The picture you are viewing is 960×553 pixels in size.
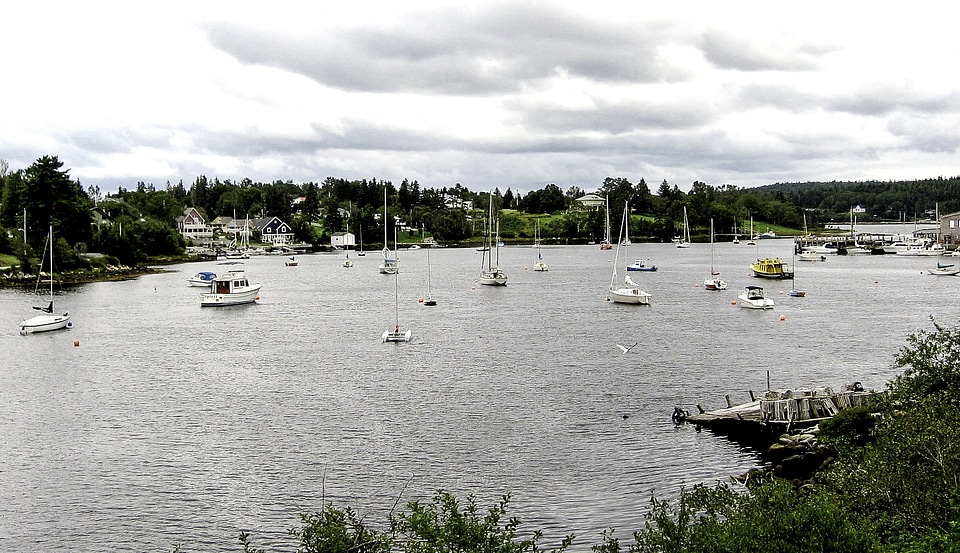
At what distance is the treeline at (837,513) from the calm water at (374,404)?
6332 millimetres

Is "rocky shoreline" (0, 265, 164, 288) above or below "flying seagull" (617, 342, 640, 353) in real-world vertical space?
above

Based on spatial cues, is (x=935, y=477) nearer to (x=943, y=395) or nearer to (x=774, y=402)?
(x=943, y=395)

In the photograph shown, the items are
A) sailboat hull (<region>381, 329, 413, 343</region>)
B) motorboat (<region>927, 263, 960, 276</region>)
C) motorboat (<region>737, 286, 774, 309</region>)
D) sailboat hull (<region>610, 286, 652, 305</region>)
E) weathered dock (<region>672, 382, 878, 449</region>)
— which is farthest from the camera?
motorboat (<region>927, 263, 960, 276</region>)

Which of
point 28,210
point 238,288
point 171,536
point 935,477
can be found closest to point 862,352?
point 935,477

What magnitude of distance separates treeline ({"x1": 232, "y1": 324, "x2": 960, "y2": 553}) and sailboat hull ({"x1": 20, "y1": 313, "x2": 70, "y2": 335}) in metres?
60.7

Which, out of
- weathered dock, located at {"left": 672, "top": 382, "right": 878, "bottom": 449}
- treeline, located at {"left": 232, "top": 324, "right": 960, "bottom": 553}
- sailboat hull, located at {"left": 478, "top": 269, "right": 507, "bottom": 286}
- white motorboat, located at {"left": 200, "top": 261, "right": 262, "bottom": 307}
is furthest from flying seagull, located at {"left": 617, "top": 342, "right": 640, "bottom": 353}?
sailboat hull, located at {"left": 478, "top": 269, "right": 507, "bottom": 286}

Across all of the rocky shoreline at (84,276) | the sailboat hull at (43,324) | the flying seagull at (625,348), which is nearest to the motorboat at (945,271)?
the flying seagull at (625,348)

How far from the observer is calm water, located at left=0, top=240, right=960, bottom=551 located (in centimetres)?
3341

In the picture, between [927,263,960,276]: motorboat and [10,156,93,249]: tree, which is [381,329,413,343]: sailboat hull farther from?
[927,263,960,276]: motorboat

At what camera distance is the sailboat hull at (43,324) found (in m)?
77.9

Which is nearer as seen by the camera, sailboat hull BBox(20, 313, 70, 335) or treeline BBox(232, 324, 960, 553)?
treeline BBox(232, 324, 960, 553)

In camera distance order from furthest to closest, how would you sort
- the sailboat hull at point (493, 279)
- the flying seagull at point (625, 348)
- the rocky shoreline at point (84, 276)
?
the sailboat hull at point (493, 279) < the rocky shoreline at point (84, 276) < the flying seagull at point (625, 348)

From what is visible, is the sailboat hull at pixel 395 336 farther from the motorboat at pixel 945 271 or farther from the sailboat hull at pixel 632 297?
the motorboat at pixel 945 271

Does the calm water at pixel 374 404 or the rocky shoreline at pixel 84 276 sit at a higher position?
the rocky shoreline at pixel 84 276
